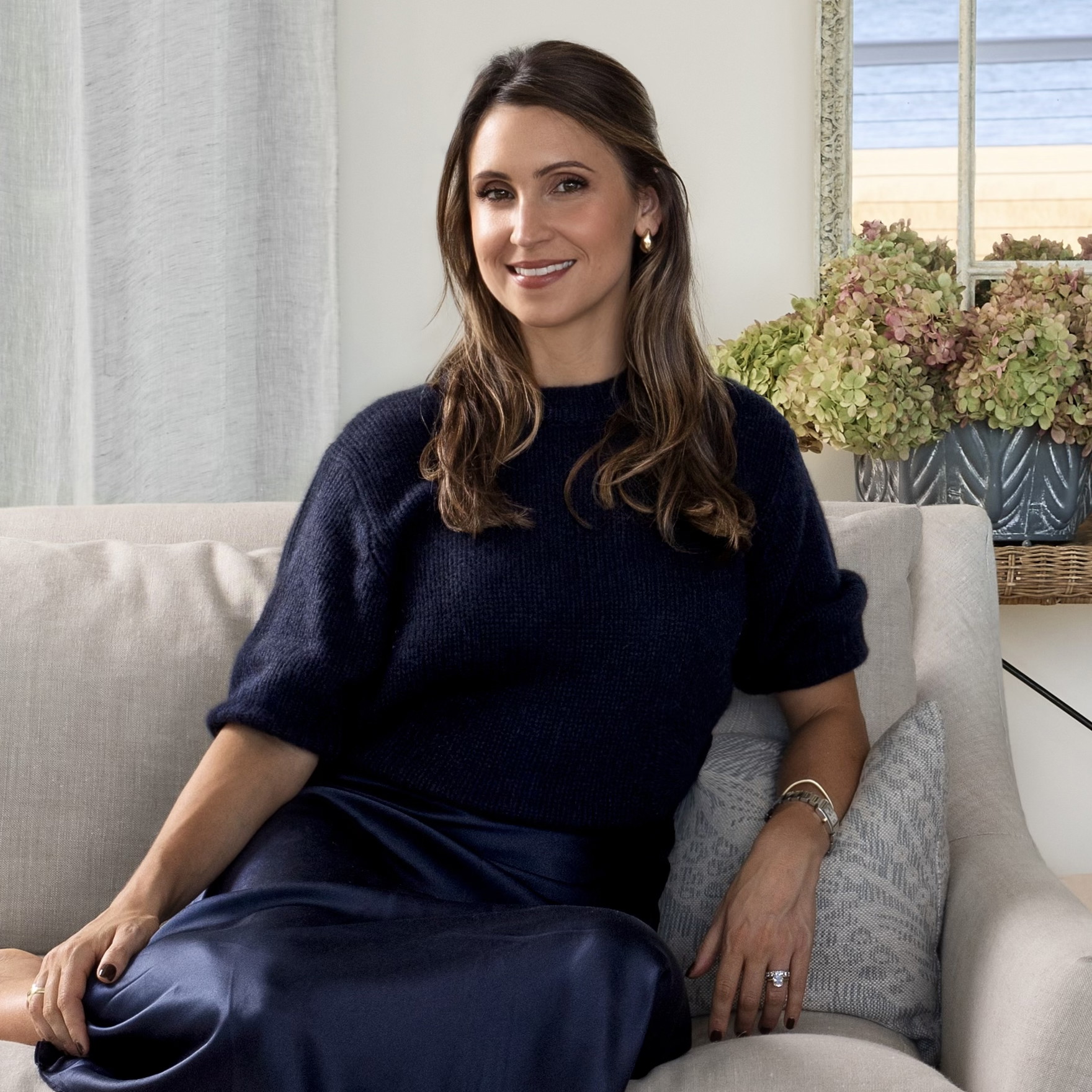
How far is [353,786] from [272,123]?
4.75 ft

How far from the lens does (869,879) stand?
4.30ft

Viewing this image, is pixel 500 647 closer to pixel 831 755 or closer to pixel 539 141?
pixel 831 755

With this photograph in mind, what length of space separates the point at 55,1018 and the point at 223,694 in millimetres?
444

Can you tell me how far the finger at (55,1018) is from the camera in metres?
1.10

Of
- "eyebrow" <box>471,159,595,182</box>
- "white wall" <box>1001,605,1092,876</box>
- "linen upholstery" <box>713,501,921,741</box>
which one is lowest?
"white wall" <box>1001,605,1092,876</box>

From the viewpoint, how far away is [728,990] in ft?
4.12

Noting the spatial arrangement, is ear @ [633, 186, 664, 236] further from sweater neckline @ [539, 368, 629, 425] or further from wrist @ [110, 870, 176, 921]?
wrist @ [110, 870, 176, 921]

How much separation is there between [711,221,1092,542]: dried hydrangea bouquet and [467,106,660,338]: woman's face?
1.79 feet

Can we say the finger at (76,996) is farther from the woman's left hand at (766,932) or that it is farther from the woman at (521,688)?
the woman's left hand at (766,932)

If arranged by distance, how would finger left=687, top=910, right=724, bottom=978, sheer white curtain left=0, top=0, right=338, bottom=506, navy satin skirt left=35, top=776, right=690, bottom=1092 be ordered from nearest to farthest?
navy satin skirt left=35, top=776, right=690, bottom=1092 < finger left=687, top=910, right=724, bottom=978 < sheer white curtain left=0, top=0, right=338, bottom=506

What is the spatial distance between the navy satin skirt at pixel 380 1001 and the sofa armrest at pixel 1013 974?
0.26 meters

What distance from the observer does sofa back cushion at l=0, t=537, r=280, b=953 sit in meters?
1.44

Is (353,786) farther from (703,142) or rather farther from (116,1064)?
(703,142)

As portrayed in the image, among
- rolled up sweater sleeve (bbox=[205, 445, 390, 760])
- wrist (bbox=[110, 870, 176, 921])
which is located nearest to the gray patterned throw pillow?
rolled up sweater sleeve (bbox=[205, 445, 390, 760])
